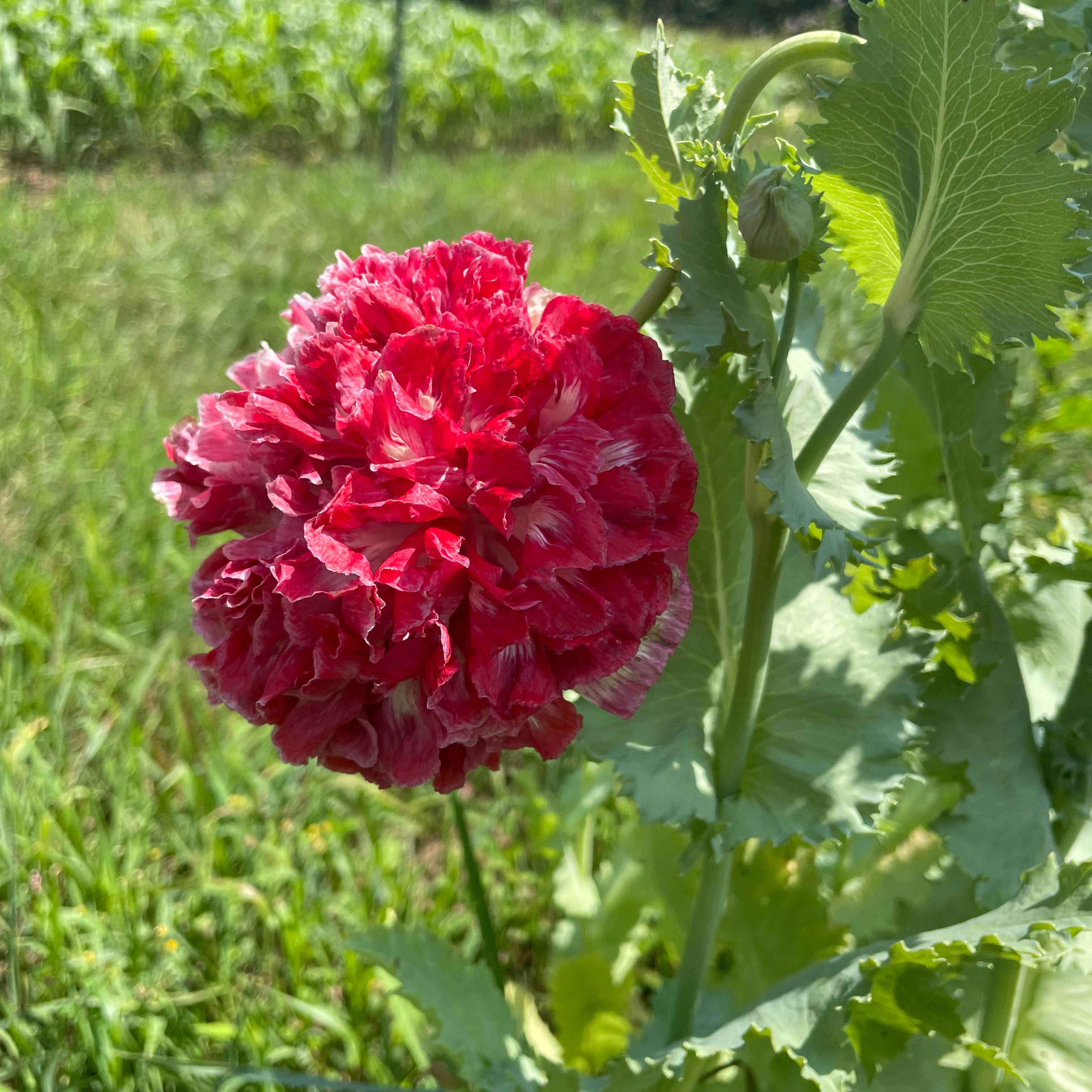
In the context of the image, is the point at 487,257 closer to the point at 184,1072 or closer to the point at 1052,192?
the point at 1052,192

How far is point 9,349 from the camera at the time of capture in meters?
2.49

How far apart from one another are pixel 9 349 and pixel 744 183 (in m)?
2.39

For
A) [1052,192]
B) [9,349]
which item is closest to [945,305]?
[1052,192]

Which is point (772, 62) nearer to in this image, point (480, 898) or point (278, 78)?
point (480, 898)

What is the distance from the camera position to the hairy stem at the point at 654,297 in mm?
725

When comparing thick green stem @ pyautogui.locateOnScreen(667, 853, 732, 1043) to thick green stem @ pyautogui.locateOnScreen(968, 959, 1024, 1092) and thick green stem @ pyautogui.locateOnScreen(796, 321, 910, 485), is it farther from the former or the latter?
thick green stem @ pyautogui.locateOnScreen(796, 321, 910, 485)

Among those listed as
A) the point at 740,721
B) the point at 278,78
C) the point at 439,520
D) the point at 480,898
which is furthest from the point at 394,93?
the point at 439,520

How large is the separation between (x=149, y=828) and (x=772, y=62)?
133 centimetres

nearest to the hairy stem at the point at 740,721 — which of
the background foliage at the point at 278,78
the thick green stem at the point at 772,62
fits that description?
the thick green stem at the point at 772,62

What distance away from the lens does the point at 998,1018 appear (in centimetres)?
100

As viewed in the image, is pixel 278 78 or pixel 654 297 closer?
pixel 654 297

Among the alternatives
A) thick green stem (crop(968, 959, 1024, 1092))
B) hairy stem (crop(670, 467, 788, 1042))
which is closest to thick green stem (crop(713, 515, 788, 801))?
hairy stem (crop(670, 467, 788, 1042))

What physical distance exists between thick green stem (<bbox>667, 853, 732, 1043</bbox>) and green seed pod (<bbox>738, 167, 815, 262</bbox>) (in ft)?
1.89

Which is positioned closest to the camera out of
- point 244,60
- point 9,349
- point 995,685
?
point 995,685
